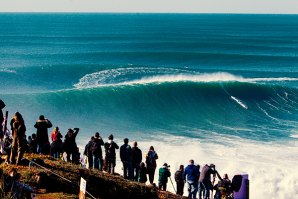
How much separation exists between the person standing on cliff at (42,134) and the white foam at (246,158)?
594 cm

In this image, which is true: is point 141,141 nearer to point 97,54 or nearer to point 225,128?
point 225,128

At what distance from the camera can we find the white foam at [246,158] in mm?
20000

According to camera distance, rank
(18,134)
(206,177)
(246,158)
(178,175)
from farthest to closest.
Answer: (246,158)
(178,175)
(206,177)
(18,134)

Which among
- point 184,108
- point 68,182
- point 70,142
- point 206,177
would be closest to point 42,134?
point 70,142

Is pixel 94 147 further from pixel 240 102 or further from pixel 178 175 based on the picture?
pixel 240 102

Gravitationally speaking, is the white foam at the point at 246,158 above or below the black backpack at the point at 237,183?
above

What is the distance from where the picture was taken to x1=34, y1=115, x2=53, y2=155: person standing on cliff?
13.2 metres

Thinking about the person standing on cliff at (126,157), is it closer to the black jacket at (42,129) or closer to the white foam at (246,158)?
the black jacket at (42,129)

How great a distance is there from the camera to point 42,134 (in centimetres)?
1345

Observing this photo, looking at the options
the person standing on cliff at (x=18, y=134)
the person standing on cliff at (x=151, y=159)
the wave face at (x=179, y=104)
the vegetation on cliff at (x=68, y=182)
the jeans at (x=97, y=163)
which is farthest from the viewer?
the wave face at (x=179, y=104)

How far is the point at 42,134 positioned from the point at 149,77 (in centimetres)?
3472

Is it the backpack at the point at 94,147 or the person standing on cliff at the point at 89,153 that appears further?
the person standing on cliff at the point at 89,153

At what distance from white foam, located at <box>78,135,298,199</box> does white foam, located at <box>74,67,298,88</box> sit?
17994 mm

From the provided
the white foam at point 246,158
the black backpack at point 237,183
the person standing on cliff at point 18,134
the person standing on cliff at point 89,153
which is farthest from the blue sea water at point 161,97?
the person standing on cliff at point 18,134
